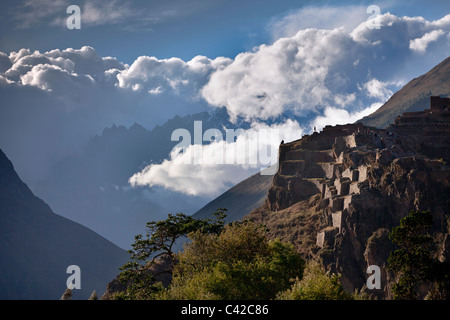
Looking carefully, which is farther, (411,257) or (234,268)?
(411,257)

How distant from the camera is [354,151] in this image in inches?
5492

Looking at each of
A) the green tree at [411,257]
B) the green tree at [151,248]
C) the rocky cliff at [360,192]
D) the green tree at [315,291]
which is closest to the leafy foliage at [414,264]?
the green tree at [411,257]

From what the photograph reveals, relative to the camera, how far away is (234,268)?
60.3 m

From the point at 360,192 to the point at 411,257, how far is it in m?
56.3

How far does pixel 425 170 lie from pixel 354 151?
22.4 metres

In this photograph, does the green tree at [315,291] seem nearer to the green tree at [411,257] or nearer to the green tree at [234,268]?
the green tree at [234,268]

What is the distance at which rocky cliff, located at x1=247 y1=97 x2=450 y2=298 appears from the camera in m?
118

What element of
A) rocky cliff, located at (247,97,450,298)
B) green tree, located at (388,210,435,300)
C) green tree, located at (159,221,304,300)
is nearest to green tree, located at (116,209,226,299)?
green tree, located at (159,221,304,300)

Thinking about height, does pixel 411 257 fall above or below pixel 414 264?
above

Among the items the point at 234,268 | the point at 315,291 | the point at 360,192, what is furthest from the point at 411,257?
the point at 360,192

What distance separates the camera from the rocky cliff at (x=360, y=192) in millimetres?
117562

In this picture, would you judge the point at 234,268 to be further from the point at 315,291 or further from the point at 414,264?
the point at 414,264

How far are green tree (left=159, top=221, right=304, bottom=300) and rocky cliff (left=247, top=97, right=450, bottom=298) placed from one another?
49638mm
